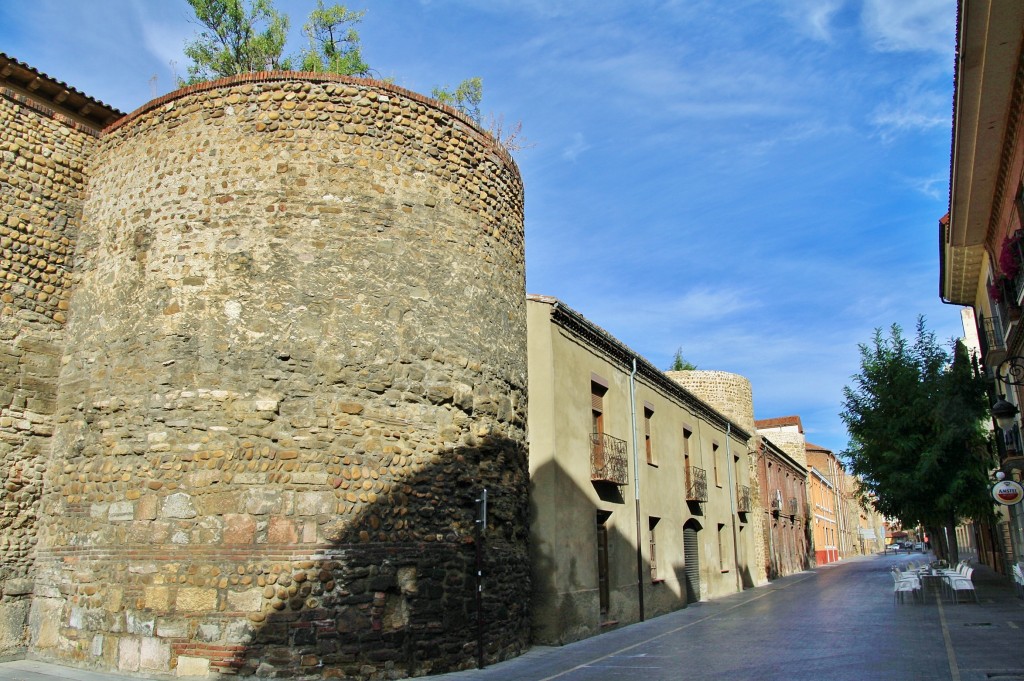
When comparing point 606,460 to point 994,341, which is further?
point 994,341

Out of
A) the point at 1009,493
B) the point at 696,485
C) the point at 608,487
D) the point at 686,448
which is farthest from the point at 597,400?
the point at 686,448

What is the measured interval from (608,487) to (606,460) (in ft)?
2.49

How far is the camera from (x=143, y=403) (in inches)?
389

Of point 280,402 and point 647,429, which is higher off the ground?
point 647,429

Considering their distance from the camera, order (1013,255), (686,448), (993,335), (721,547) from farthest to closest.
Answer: (721,547) < (686,448) < (993,335) < (1013,255)

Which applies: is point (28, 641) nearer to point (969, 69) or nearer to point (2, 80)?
point (2, 80)

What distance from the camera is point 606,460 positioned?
1553 cm

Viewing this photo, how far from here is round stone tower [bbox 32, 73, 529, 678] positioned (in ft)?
30.2

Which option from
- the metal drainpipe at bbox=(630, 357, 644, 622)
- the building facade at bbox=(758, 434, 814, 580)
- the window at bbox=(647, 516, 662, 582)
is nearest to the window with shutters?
the metal drainpipe at bbox=(630, 357, 644, 622)

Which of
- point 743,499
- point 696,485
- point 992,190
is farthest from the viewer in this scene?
point 743,499

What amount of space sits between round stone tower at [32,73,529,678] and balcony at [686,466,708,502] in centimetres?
1066

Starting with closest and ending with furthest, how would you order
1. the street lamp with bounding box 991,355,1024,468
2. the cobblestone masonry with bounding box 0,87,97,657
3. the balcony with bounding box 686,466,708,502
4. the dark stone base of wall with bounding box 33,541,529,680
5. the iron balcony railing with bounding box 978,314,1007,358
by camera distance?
the dark stone base of wall with bounding box 33,541,529,680
the cobblestone masonry with bounding box 0,87,97,657
the street lamp with bounding box 991,355,1024,468
the iron balcony railing with bounding box 978,314,1007,358
the balcony with bounding box 686,466,708,502

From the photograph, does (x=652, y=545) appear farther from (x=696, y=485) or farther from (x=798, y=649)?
(x=798, y=649)

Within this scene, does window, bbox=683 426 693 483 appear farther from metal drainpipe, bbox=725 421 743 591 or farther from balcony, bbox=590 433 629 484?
balcony, bbox=590 433 629 484
